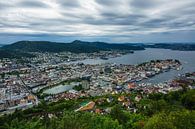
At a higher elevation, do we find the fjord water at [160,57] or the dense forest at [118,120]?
the dense forest at [118,120]

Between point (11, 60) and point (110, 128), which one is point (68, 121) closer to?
point (110, 128)

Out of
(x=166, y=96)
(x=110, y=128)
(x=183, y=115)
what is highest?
(x=183, y=115)

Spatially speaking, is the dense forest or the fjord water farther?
the fjord water

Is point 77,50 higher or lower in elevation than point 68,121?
lower

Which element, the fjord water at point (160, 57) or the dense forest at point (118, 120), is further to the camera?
the fjord water at point (160, 57)

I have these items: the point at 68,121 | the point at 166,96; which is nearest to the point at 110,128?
the point at 68,121

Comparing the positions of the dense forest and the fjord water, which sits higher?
the dense forest

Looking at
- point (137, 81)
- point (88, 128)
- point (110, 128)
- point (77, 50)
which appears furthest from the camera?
point (77, 50)

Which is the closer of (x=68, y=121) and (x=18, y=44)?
(x=68, y=121)

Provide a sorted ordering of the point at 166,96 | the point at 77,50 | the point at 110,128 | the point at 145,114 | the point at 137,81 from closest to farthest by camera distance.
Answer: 1. the point at 110,128
2. the point at 145,114
3. the point at 166,96
4. the point at 137,81
5. the point at 77,50

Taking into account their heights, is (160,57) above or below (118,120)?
below

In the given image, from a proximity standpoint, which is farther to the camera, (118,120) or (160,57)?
(160,57)
